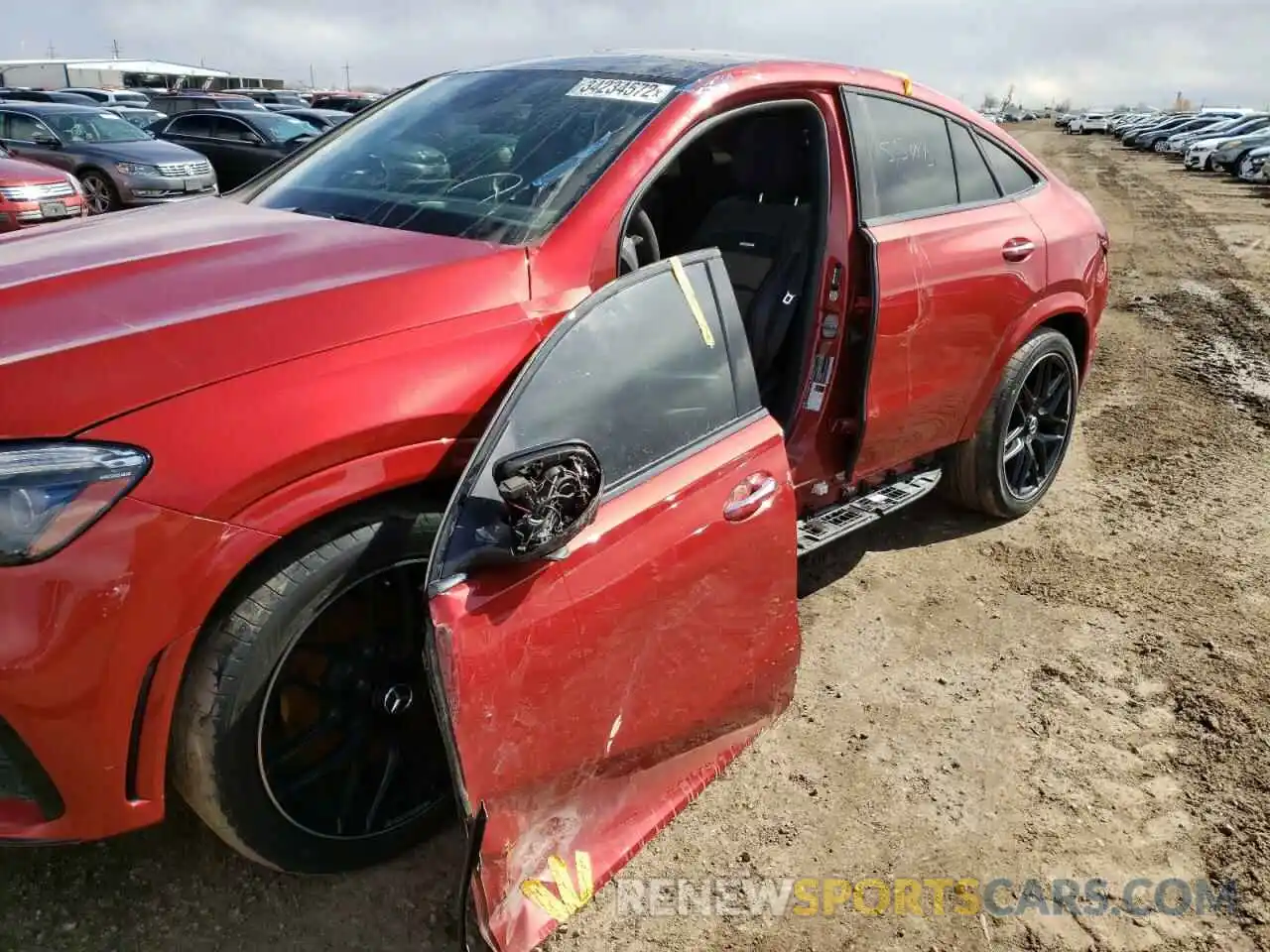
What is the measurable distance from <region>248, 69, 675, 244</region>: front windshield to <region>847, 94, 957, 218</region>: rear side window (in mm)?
800

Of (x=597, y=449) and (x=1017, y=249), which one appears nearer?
(x=597, y=449)

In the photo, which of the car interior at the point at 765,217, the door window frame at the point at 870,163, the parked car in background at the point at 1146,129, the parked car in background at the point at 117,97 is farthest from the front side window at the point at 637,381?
the parked car in background at the point at 1146,129

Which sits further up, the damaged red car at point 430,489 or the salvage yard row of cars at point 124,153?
the damaged red car at point 430,489

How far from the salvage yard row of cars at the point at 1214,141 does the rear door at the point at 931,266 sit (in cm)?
2516

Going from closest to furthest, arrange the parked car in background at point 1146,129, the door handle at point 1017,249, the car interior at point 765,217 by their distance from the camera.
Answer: the car interior at point 765,217
the door handle at point 1017,249
the parked car in background at point 1146,129

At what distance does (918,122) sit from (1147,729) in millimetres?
2163

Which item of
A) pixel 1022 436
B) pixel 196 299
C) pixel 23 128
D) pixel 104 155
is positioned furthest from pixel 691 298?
pixel 23 128

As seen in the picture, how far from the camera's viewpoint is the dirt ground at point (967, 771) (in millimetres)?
2160

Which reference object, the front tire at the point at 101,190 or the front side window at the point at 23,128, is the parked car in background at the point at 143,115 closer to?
the front side window at the point at 23,128

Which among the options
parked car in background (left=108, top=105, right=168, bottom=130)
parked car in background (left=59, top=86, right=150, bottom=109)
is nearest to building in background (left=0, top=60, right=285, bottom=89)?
parked car in background (left=59, top=86, right=150, bottom=109)

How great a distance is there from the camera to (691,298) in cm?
225

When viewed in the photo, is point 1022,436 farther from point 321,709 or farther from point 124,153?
point 124,153

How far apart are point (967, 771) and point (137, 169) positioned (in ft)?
41.4

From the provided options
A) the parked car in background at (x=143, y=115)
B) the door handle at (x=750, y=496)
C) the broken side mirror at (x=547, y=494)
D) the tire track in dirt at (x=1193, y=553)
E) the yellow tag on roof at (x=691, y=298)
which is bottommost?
the parked car in background at (x=143, y=115)
